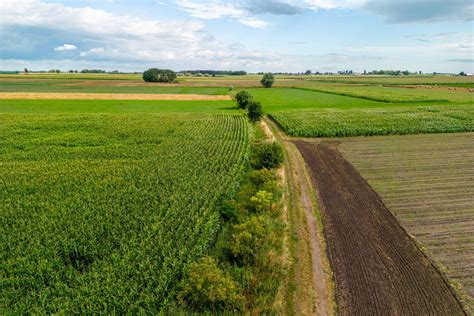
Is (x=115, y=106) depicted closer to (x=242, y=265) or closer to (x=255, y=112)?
(x=255, y=112)

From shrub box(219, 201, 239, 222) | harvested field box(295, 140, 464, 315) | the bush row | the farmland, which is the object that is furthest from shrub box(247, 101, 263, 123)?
shrub box(219, 201, 239, 222)

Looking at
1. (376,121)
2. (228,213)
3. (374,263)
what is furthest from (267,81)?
(374,263)

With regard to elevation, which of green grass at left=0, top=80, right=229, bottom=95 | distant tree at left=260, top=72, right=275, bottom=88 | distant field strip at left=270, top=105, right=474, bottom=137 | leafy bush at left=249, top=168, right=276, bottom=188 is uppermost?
distant tree at left=260, top=72, right=275, bottom=88

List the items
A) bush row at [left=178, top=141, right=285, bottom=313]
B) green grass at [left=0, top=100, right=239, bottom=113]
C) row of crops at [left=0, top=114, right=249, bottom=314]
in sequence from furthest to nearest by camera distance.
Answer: green grass at [left=0, top=100, right=239, bottom=113], row of crops at [left=0, top=114, right=249, bottom=314], bush row at [left=178, top=141, right=285, bottom=313]

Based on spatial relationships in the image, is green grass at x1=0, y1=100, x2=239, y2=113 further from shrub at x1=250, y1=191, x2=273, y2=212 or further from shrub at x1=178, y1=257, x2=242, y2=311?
shrub at x1=178, y1=257, x2=242, y2=311

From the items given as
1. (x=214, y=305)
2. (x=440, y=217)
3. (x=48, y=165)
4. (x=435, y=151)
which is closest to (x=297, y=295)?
(x=214, y=305)
